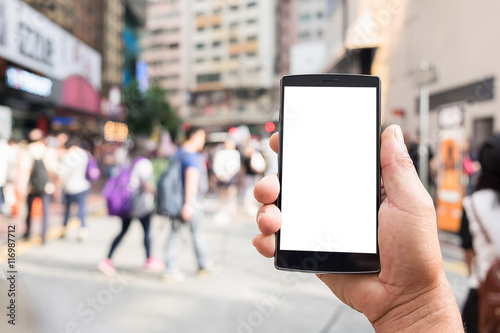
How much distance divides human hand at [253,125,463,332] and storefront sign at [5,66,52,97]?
1345cm

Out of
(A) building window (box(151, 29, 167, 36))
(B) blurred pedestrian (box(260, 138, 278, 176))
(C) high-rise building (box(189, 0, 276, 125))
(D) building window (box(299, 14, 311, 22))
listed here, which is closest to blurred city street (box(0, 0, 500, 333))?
A: (B) blurred pedestrian (box(260, 138, 278, 176))

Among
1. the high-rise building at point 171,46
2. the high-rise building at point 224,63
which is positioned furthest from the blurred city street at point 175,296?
the high-rise building at point 171,46

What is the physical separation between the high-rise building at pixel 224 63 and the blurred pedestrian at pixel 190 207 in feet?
178

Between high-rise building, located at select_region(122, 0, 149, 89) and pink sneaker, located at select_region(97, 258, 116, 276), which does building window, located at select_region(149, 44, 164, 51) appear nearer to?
high-rise building, located at select_region(122, 0, 149, 89)

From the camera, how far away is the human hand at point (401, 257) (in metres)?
1.10

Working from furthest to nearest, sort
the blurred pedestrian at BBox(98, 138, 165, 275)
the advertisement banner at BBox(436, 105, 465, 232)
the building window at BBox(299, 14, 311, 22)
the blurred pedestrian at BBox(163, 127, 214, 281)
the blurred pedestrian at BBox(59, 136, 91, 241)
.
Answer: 1. the building window at BBox(299, 14, 311, 22)
2. the advertisement banner at BBox(436, 105, 465, 232)
3. the blurred pedestrian at BBox(59, 136, 91, 241)
4. the blurred pedestrian at BBox(98, 138, 165, 275)
5. the blurred pedestrian at BBox(163, 127, 214, 281)

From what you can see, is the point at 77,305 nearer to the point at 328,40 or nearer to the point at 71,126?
the point at 71,126

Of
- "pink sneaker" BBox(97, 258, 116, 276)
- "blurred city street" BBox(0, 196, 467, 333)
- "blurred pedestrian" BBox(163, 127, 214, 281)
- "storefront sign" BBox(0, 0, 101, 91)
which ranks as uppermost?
"storefront sign" BBox(0, 0, 101, 91)

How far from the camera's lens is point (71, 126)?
2334 centimetres

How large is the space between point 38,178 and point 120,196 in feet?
7.51

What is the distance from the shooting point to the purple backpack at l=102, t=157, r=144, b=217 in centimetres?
571

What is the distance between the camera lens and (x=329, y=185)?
1246mm

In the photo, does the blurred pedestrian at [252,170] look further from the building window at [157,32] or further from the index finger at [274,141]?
the building window at [157,32]

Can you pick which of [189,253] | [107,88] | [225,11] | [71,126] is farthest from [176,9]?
[189,253]
